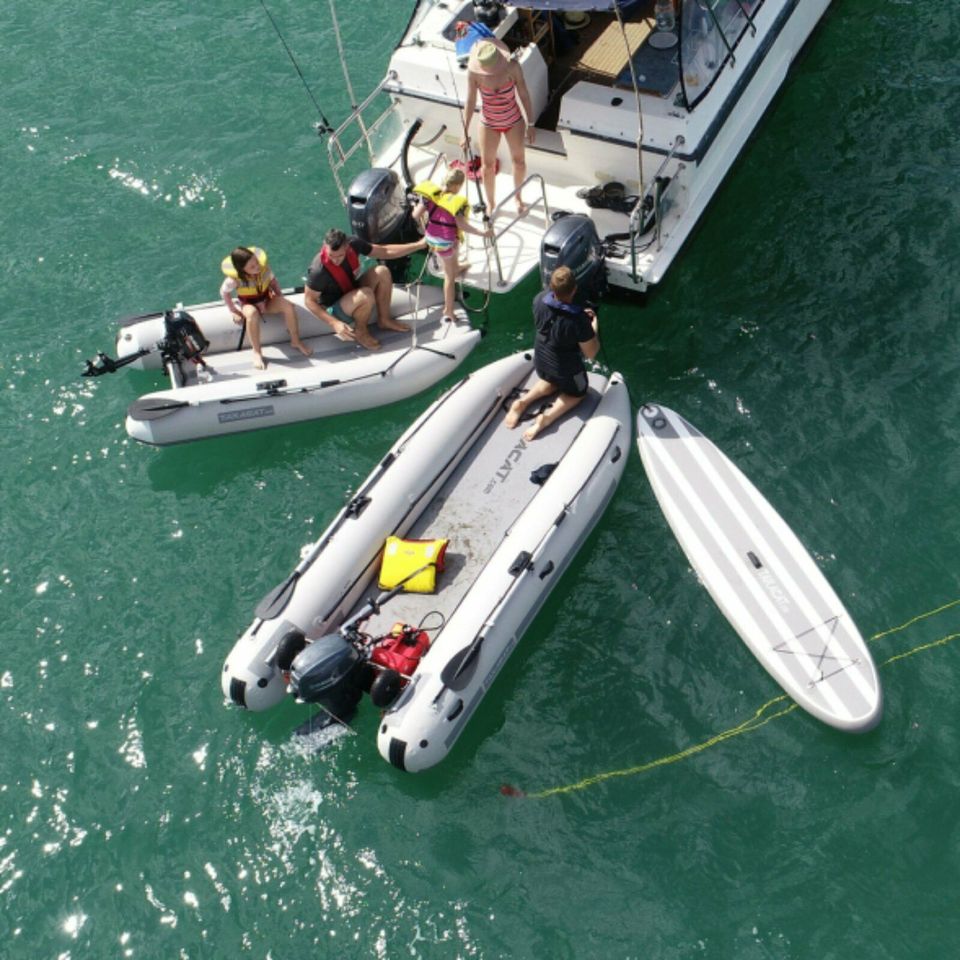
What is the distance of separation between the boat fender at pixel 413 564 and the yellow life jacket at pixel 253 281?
8.20ft

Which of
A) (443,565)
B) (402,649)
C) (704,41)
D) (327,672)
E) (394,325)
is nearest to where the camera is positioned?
(327,672)

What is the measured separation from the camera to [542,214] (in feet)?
30.7

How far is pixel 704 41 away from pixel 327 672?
581 cm

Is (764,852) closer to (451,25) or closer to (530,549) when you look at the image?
(530,549)

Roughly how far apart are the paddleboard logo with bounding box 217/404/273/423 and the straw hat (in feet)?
14.6

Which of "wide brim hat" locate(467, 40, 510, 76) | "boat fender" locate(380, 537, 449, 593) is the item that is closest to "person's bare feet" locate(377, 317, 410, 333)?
"wide brim hat" locate(467, 40, 510, 76)

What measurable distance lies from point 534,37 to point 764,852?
6.88 m

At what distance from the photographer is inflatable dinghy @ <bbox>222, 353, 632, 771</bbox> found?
6.95m

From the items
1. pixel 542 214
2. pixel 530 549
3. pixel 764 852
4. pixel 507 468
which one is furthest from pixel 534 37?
pixel 764 852

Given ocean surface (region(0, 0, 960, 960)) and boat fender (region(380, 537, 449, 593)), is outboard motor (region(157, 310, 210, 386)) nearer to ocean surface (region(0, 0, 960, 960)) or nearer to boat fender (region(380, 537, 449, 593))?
ocean surface (region(0, 0, 960, 960))

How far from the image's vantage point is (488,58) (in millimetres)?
8422

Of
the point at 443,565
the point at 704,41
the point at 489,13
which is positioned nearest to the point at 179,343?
the point at 443,565

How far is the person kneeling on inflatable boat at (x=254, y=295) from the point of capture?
861cm

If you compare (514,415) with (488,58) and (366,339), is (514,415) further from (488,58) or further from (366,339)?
(488,58)
